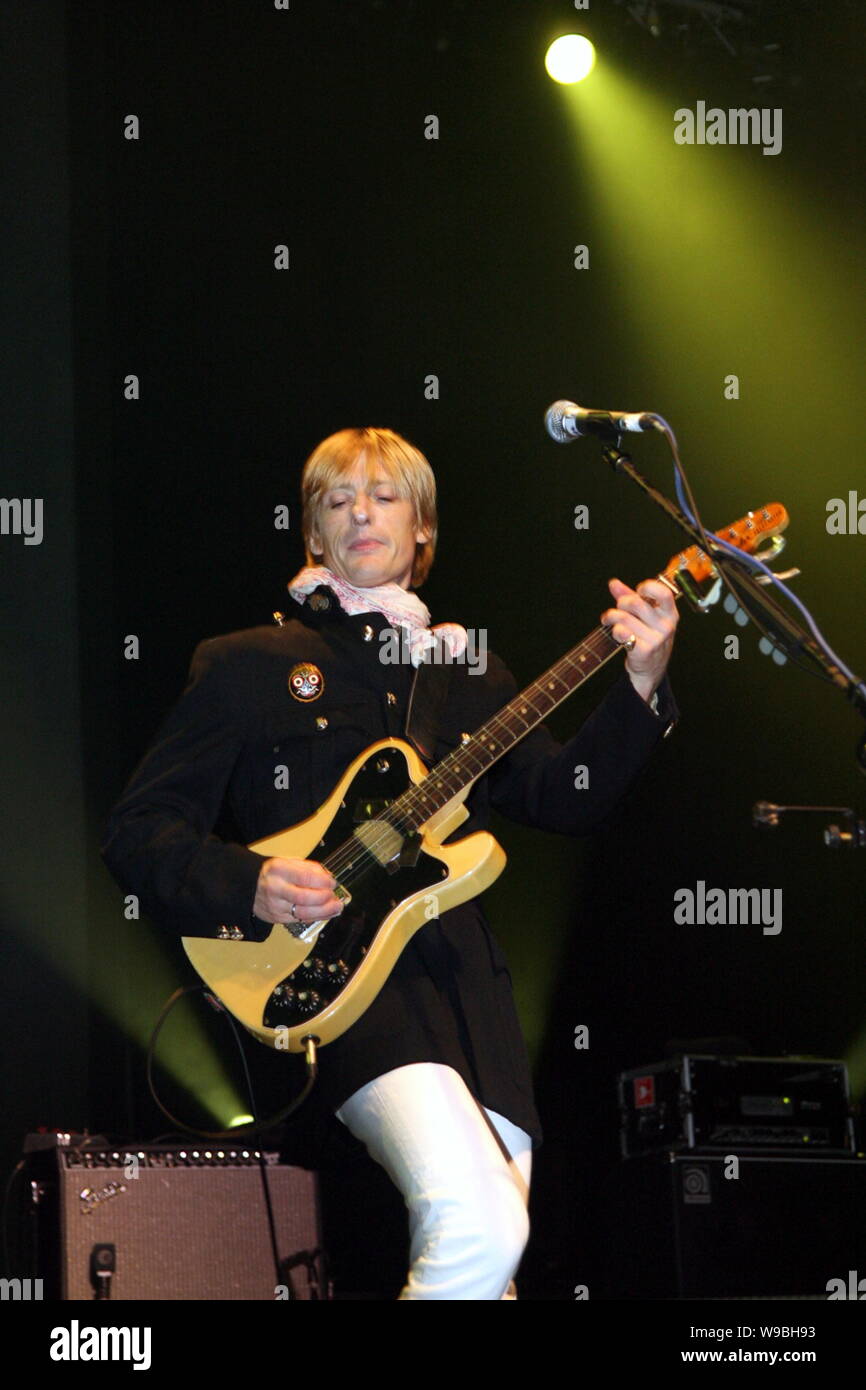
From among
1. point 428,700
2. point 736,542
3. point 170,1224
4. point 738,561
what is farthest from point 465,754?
point 170,1224

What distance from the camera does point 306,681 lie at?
3.22 metres

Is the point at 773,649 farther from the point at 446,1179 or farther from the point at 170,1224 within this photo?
the point at 170,1224

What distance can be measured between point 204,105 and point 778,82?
1769mm

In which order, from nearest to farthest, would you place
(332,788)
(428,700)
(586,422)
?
(586,422) → (332,788) → (428,700)

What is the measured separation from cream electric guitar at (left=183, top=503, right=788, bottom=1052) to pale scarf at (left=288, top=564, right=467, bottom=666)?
0.30 m

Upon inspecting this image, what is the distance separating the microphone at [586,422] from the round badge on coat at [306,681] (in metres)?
0.71

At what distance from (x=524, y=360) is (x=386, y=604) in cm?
190

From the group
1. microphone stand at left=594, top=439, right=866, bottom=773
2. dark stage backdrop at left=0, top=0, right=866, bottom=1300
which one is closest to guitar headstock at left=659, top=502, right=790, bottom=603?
microphone stand at left=594, top=439, right=866, bottom=773

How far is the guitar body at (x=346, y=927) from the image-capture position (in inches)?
115

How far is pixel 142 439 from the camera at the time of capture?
4.75 meters

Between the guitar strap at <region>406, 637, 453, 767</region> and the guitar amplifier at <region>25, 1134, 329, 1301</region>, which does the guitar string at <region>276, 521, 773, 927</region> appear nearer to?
the guitar strap at <region>406, 637, 453, 767</region>

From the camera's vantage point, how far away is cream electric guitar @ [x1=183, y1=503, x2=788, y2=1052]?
2.92m
